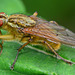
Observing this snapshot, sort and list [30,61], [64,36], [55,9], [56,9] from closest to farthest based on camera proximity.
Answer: [30,61], [64,36], [55,9], [56,9]

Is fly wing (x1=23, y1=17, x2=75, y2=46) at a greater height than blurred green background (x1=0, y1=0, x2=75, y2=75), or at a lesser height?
greater

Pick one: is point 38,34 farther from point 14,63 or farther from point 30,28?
point 14,63

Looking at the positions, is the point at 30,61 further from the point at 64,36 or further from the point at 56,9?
the point at 56,9

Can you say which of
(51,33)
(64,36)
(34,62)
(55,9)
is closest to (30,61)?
(34,62)

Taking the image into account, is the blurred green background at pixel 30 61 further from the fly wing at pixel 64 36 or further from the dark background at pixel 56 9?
the dark background at pixel 56 9

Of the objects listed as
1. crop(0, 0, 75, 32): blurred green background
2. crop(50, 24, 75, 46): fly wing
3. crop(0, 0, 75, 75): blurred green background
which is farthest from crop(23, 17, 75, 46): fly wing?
crop(0, 0, 75, 32): blurred green background

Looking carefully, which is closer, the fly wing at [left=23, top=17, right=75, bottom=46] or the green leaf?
the green leaf

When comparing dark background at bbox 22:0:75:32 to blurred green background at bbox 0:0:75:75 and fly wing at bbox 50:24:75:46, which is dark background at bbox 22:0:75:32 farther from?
fly wing at bbox 50:24:75:46

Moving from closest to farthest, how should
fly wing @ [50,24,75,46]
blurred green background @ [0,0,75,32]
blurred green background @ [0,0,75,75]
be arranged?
blurred green background @ [0,0,75,75] < fly wing @ [50,24,75,46] < blurred green background @ [0,0,75,32]
